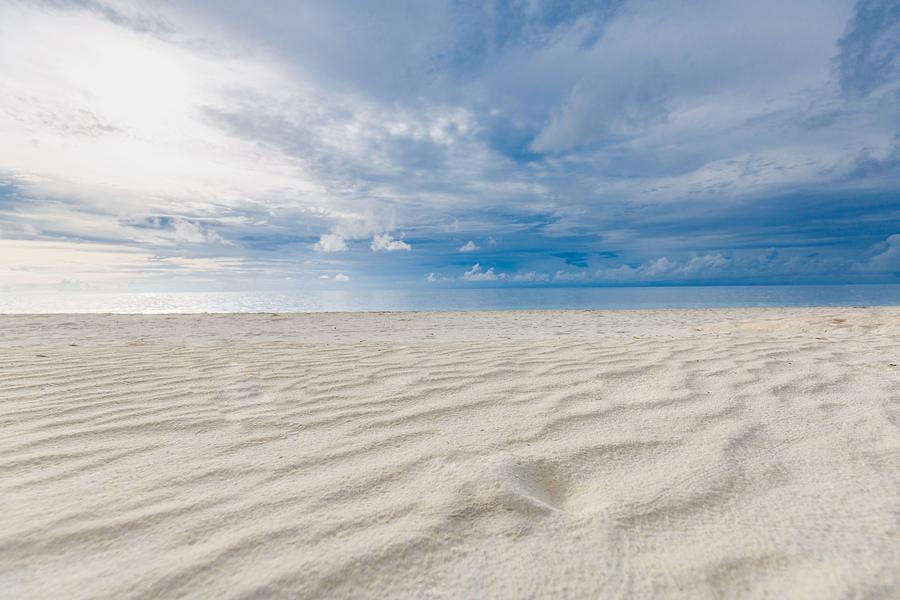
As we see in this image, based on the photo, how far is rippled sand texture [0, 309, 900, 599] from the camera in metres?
1.15

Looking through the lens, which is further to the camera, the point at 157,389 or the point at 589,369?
the point at 589,369

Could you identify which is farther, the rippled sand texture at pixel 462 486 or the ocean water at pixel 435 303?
the ocean water at pixel 435 303

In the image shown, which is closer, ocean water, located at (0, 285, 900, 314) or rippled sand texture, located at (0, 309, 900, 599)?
rippled sand texture, located at (0, 309, 900, 599)

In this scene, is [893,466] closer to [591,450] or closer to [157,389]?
[591,450]

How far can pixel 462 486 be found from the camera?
1584mm

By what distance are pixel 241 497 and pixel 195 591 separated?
18.6 inches

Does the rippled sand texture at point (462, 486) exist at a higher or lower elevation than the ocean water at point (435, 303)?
higher

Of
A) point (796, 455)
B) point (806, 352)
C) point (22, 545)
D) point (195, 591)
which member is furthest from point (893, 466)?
point (22, 545)

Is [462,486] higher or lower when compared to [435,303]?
higher

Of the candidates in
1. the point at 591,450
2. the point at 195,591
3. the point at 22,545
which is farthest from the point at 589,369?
the point at 22,545

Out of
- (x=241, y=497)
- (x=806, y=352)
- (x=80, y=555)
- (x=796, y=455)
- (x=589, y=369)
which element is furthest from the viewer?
(x=806, y=352)

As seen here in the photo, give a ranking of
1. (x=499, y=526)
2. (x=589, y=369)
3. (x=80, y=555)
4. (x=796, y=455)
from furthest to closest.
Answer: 1. (x=589, y=369)
2. (x=796, y=455)
3. (x=499, y=526)
4. (x=80, y=555)

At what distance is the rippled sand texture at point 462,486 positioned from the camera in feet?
3.78

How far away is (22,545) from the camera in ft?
4.25
